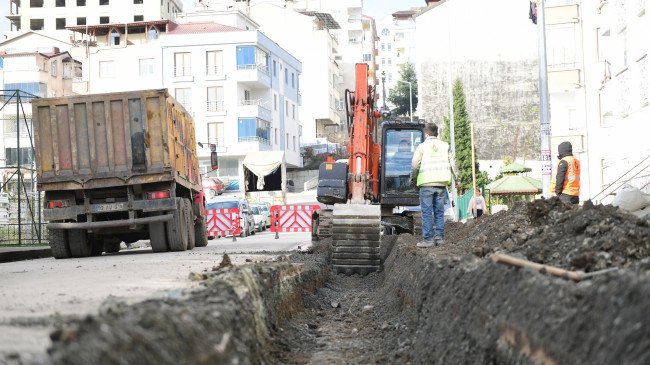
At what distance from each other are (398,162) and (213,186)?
36.8 m

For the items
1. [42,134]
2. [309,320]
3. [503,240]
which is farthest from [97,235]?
[503,240]

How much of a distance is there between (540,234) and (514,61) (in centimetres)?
4819

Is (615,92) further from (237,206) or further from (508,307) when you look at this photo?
(508,307)

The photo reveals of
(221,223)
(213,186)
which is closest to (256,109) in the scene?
(213,186)

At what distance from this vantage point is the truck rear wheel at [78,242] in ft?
56.1

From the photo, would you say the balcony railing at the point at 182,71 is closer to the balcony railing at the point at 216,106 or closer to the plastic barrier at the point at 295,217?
the balcony railing at the point at 216,106

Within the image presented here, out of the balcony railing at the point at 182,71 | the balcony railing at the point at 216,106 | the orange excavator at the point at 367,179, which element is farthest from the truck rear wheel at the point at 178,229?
the balcony railing at the point at 182,71

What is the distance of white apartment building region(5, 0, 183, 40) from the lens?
269 ft

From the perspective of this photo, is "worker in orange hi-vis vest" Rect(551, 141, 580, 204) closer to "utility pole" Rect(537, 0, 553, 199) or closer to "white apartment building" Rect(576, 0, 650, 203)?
"white apartment building" Rect(576, 0, 650, 203)

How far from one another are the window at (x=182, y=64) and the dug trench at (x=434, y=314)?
167 ft

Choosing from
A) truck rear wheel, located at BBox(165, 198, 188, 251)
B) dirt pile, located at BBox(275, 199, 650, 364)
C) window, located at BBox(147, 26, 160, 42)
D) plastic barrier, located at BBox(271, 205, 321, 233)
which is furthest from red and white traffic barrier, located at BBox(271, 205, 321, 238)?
window, located at BBox(147, 26, 160, 42)

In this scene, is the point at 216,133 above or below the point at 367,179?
above

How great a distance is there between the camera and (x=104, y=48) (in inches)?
2618

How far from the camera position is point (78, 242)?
17.2 m
